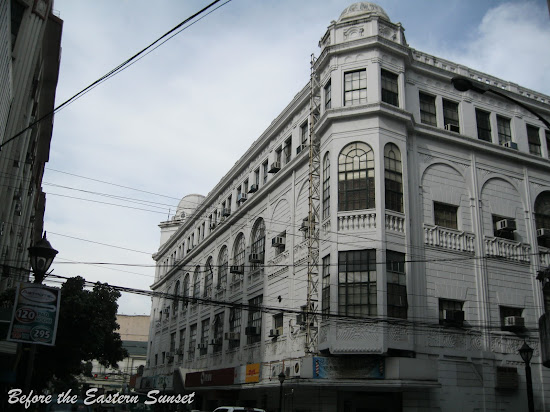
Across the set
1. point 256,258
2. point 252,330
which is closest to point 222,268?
point 256,258

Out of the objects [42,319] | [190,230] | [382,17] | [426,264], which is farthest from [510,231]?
[190,230]

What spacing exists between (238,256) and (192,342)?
11.4m

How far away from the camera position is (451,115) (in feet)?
95.1

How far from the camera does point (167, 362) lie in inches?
2046

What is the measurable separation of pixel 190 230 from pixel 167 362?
12643 millimetres

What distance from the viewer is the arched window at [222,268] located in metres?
40.4

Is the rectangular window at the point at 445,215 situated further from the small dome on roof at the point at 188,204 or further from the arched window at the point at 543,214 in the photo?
the small dome on roof at the point at 188,204

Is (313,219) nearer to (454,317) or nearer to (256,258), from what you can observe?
(256,258)

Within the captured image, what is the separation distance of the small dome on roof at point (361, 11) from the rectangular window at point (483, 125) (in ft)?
23.8

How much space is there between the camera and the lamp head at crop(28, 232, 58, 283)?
11.8 metres

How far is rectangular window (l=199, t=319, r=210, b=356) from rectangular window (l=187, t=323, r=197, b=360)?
6.57ft

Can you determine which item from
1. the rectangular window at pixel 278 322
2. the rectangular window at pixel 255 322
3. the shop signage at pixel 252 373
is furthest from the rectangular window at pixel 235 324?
the shop signage at pixel 252 373

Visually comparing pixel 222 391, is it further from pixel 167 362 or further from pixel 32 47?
pixel 32 47

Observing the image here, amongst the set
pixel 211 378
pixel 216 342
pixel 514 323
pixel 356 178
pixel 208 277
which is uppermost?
pixel 356 178
